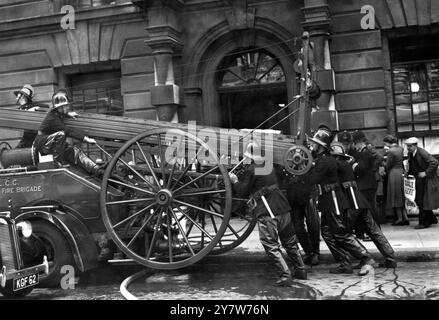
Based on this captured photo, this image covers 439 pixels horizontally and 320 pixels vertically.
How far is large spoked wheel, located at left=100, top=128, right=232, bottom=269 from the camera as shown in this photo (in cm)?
648

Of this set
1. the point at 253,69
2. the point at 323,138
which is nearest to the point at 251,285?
the point at 323,138

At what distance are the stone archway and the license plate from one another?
22.7ft

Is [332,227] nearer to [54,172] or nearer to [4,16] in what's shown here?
[54,172]

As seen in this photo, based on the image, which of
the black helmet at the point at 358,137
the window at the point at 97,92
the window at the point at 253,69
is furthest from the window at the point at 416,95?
the window at the point at 97,92

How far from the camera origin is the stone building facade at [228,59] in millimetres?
11297

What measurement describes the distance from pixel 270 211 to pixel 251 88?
6.35 metres

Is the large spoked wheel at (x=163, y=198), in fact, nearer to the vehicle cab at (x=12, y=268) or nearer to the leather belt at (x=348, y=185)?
the vehicle cab at (x=12, y=268)

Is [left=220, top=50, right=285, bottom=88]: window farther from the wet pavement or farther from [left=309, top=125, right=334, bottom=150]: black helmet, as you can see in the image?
the wet pavement

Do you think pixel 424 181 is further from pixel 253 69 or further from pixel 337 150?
pixel 253 69

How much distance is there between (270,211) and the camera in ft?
21.3
